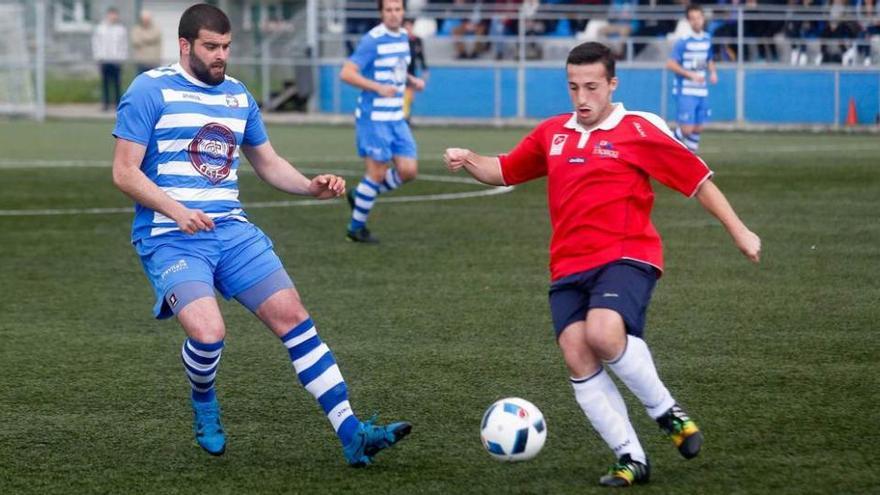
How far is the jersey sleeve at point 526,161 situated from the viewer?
21.1 ft

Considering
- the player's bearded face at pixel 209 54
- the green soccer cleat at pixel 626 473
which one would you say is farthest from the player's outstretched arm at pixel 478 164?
the green soccer cleat at pixel 626 473

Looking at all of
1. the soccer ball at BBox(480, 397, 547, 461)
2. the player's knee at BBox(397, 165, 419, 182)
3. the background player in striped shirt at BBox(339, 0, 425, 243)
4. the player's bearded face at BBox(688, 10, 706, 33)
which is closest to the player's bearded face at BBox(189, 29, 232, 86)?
the soccer ball at BBox(480, 397, 547, 461)

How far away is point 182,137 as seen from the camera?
6.44 meters

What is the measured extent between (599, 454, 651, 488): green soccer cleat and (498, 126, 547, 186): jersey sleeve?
4.40 ft

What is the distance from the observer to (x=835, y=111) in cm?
2950

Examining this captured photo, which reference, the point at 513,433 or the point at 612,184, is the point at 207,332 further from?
the point at 612,184

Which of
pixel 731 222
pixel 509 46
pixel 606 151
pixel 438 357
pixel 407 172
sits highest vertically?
pixel 606 151

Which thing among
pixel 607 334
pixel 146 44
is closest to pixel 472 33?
pixel 146 44

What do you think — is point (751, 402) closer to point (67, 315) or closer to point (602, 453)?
point (602, 453)

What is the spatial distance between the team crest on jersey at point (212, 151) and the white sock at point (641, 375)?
1.89 meters

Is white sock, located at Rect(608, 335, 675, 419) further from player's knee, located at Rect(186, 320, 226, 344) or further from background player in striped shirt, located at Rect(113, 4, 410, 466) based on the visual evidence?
player's knee, located at Rect(186, 320, 226, 344)

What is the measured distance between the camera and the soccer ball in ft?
19.6

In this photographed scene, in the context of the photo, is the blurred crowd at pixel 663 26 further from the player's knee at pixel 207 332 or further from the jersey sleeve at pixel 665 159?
the player's knee at pixel 207 332

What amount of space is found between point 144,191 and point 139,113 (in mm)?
347
